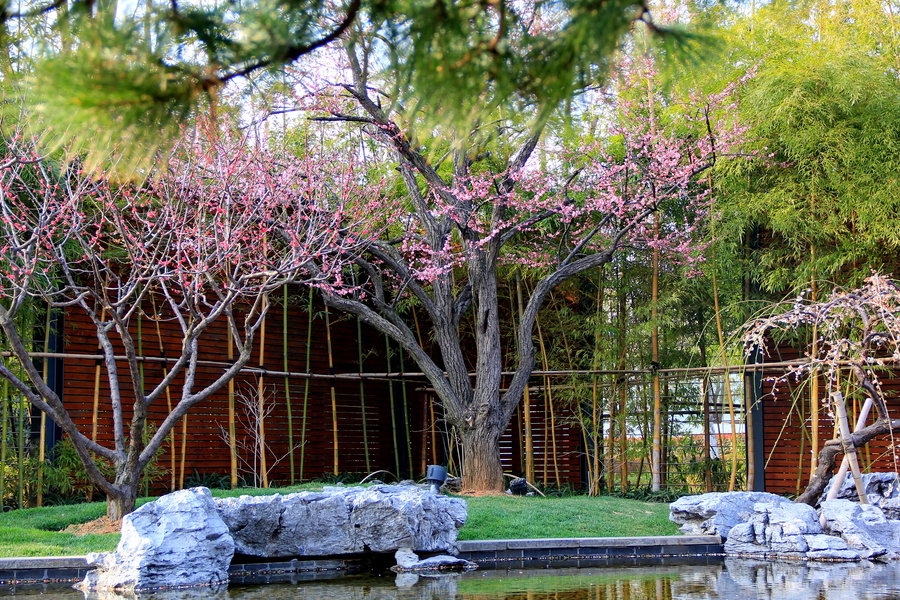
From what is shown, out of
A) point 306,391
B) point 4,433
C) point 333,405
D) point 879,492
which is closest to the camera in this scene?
point 879,492

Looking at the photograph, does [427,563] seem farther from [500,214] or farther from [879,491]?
[500,214]

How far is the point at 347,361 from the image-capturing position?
10.3 meters

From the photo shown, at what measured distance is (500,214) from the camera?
8312 millimetres

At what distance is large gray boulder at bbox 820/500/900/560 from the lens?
595cm

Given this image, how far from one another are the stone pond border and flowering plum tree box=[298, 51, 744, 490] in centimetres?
249

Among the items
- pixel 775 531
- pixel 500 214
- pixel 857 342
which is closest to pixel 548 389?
pixel 500 214

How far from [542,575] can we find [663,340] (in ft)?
14.5

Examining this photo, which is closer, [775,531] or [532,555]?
[532,555]

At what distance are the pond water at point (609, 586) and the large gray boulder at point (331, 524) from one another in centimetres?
30

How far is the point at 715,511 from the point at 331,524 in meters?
2.64

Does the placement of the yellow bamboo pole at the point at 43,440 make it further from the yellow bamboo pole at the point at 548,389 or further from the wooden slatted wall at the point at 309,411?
the yellow bamboo pole at the point at 548,389

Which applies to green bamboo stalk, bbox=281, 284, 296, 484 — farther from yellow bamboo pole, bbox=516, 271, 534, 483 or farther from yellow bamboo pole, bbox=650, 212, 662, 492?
yellow bamboo pole, bbox=650, 212, 662, 492

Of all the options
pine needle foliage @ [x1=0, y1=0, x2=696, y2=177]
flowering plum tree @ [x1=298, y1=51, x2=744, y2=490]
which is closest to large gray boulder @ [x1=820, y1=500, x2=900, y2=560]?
flowering plum tree @ [x1=298, y1=51, x2=744, y2=490]

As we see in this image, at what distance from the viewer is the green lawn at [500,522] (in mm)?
5590
